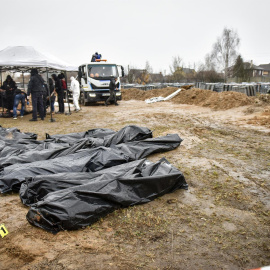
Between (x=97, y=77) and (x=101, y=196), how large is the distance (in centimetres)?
1432

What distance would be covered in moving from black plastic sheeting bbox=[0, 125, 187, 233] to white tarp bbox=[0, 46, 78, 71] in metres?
5.57

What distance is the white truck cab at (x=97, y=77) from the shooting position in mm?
16516

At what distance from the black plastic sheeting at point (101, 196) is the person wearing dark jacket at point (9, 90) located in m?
9.99

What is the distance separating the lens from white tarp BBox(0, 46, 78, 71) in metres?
10.4

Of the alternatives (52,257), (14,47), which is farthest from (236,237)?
(14,47)

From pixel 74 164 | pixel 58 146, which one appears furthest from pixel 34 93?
pixel 74 164

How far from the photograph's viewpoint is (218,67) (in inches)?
2073

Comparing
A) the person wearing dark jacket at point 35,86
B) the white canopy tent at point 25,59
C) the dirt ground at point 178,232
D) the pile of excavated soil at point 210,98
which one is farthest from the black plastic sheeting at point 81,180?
the pile of excavated soil at point 210,98

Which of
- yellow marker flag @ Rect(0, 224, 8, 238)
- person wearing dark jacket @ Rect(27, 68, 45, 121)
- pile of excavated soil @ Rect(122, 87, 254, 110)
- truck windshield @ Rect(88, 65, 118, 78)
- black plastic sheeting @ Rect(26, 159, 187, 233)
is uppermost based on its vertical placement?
truck windshield @ Rect(88, 65, 118, 78)

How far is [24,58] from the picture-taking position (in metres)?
10.6

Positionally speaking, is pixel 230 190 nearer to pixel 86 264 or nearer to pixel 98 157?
pixel 98 157

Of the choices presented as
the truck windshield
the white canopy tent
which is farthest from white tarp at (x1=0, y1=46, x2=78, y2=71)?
the truck windshield

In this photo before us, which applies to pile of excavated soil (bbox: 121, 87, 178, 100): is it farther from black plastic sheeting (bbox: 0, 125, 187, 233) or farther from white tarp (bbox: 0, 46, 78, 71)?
black plastic sheeting (bbox: 0, 125, 187, 233)

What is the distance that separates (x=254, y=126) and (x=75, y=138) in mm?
6052
